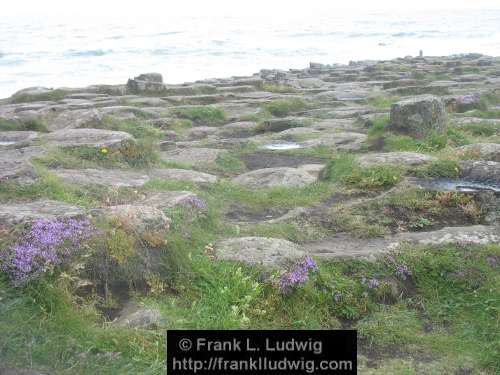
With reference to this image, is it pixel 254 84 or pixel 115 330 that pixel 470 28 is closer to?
pixel 254 84

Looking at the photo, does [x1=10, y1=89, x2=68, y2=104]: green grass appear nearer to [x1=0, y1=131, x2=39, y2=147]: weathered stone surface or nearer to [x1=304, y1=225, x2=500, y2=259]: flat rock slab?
[x1=0, y1=131, x2=39, y2=147]: weathered stone surface

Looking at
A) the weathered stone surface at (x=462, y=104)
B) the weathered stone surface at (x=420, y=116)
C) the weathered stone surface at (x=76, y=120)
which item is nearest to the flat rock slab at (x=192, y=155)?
the weathered stone surface at (x=76, y=120)

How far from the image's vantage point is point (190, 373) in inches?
155

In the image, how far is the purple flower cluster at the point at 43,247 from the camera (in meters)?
4.45

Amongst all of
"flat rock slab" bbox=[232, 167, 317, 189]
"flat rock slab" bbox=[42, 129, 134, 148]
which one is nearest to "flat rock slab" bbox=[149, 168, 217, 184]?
"flat rock slab" bbox=[232, 167, 317, 189]

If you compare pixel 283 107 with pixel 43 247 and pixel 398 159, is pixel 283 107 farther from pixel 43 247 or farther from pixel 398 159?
pixel 43 247

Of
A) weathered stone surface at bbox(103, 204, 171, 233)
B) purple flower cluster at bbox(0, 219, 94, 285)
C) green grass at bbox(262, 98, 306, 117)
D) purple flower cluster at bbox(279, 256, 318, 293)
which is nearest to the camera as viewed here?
purple flower cluster at bbox(0, 219, 94, 285)

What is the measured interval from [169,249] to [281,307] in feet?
3.80

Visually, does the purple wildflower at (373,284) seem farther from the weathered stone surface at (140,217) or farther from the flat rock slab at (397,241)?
the weathered stone surface at (140,217)

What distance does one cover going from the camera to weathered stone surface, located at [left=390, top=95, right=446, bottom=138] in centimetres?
1084

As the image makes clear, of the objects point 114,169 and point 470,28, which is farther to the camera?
point 470,28

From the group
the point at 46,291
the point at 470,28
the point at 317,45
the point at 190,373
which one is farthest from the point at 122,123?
the point at 470,28

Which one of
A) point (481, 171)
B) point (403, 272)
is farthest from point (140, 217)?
point (481, 171)

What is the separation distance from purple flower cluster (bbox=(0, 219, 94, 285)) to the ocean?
145 feet
